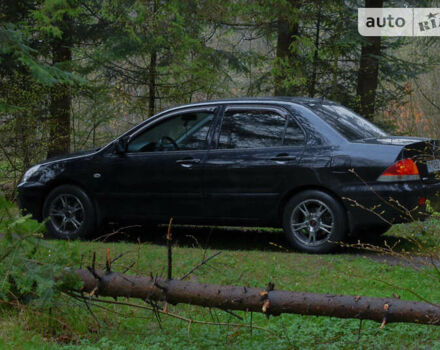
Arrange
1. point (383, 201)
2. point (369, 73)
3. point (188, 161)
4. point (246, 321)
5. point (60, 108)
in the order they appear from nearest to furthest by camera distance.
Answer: point (246, 321), point (383, 201), point (188, 161), point (369, 73), point (60, 108)

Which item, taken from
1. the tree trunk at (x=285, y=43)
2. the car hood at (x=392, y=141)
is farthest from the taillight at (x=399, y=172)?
the tree trunk at (x=285, y=43)

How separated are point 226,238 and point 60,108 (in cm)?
806

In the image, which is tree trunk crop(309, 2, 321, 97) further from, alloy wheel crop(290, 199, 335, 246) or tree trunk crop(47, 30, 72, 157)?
alloy wheel crop(290, 199, 335, 246)

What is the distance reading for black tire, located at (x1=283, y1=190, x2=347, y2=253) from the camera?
757 cm

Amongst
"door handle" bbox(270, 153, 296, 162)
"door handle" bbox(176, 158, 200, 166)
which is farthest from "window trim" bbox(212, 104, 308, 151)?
"door handle" bbox(176, 158, 200, 166)

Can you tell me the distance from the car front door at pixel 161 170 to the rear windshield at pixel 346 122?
138 cm

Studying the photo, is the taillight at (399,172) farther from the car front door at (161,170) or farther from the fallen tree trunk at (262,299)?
the fallen tree trunk at (262,299)

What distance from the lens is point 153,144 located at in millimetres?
8672

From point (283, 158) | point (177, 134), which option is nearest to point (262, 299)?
point (283, 158)

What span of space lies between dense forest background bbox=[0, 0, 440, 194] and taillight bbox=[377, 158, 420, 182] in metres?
6.99

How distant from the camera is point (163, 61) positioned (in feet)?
51.3

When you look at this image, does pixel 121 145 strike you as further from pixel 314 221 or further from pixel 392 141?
pixel 392 141

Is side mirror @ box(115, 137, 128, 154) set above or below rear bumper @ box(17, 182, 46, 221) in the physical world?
above

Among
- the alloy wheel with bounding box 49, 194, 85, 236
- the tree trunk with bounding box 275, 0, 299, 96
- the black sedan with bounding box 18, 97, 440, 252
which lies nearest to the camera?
the black sedan with bounding box 18, 97, 440, 252
